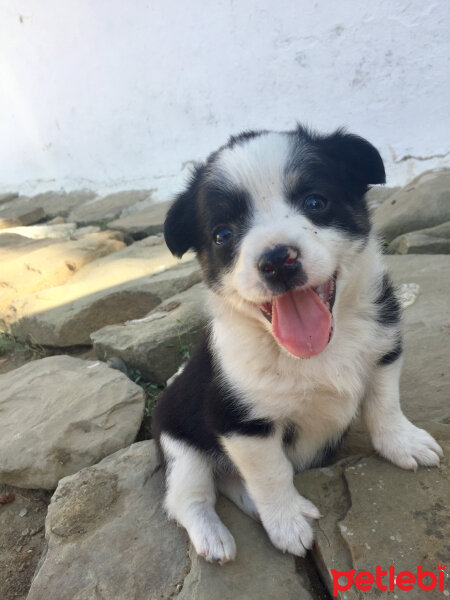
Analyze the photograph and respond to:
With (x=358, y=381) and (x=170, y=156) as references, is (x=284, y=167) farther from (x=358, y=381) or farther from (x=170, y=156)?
(x=170, y=156)

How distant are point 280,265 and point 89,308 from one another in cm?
249

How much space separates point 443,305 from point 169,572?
1997 millimetres

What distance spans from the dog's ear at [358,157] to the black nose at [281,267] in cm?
57

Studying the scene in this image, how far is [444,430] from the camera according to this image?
1.80m

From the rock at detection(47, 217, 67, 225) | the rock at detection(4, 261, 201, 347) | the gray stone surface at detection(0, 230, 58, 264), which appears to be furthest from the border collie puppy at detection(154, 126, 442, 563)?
the rock at detection(47, 217, 67, 225)

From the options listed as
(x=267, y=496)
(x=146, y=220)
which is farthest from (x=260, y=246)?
(x=146, y=220)

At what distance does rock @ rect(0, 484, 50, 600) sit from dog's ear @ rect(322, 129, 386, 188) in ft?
6.52

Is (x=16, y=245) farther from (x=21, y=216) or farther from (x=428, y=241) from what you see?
(x=428, y=241)

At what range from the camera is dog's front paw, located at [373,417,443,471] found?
5.38ft

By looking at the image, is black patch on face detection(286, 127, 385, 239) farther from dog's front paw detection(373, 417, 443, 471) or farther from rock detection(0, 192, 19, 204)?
rock detection(0, 192, 19, 204)

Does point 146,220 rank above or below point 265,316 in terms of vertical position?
below

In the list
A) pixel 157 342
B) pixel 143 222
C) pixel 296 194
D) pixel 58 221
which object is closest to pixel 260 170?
pixel 296 194

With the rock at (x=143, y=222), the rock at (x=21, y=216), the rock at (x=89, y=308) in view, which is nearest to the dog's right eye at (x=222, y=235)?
the rock at (x=89, y=308)

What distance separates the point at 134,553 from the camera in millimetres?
1653
